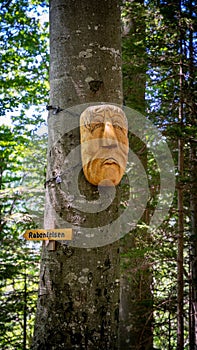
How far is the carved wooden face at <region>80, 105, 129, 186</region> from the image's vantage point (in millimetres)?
1700

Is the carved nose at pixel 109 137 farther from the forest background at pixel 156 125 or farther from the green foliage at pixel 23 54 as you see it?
the green foliage at pixel 23 54

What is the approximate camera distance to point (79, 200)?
1.71 meters

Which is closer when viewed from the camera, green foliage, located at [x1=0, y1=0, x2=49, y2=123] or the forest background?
the forest background

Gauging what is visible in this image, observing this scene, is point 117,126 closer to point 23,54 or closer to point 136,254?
point 136,254

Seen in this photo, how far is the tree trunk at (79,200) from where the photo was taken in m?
1.63

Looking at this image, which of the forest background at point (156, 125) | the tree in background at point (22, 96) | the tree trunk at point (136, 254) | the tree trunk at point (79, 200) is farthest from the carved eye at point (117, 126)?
the tree in background at point (22, 96)

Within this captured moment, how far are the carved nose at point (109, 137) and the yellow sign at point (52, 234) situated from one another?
16.5 inches

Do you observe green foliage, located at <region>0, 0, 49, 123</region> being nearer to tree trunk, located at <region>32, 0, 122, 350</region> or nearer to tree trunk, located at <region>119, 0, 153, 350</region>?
tree trunk, located at <region>119, 0, 153, 350</region>

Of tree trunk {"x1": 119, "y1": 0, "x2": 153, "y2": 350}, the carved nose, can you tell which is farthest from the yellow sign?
tree trunk {"x1": 119, "y1": 0, "x2": 153, "y2": 350}

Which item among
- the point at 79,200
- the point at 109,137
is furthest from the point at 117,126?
the point at 79,200

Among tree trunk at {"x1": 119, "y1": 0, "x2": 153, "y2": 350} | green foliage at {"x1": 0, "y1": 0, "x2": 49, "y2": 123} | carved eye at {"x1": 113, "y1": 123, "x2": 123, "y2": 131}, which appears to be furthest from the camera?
green foliage at {"x1": 0, "y1": 0, "x2": 49, "y2": 123}

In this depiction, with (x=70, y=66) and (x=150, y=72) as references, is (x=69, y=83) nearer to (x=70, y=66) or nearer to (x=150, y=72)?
(x=70, y=66)

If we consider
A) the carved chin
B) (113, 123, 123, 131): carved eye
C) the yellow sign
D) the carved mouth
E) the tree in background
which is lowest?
the yellow sign

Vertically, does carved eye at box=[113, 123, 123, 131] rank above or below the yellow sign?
above
